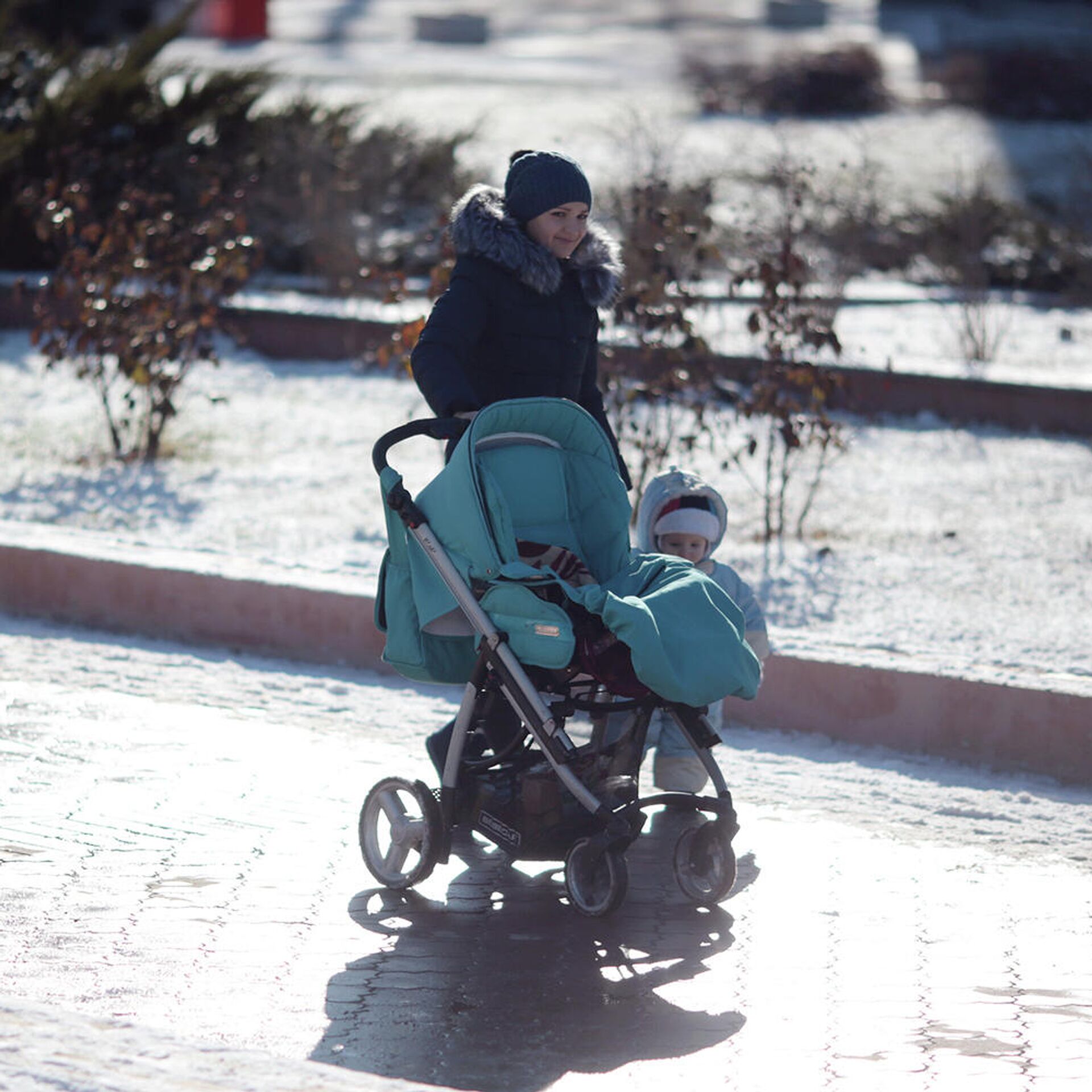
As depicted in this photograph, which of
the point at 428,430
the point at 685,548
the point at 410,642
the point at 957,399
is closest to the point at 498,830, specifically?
the point at 410,642

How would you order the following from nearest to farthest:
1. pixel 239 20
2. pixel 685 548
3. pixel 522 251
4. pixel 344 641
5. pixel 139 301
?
1. pixel 522 251
2. pixel 685 548
3. pixel 344 641
4. pixel 139 301
5. pixel 239 20

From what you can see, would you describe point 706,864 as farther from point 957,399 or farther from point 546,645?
point 957,399

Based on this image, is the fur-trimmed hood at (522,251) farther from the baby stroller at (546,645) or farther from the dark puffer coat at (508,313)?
the baby stroller at (546,645)

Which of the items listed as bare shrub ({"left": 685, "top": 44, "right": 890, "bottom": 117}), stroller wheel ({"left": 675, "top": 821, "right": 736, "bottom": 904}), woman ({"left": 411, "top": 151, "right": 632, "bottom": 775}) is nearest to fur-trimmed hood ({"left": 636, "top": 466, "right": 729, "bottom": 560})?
woman ({"left": 411, "top": 151, "right": 632, "bottom": 775})

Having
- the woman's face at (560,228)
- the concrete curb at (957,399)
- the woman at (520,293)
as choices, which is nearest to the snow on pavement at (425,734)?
the woman at (520,293)

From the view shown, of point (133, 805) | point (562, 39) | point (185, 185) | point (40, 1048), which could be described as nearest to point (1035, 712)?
point (133, 805)

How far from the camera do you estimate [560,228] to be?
Answer: 4953 mm

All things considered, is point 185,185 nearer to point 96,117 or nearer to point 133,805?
point 96,117

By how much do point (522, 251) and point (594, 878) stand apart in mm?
1492

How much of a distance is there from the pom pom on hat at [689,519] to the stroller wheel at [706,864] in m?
0.98

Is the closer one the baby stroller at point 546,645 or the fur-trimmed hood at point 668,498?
the baby stroller at point 546,645

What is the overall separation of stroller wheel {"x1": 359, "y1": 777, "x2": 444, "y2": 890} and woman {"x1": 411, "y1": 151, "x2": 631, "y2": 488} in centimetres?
89

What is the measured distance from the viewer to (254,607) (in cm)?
677

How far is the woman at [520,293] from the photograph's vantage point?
4.90 meters
